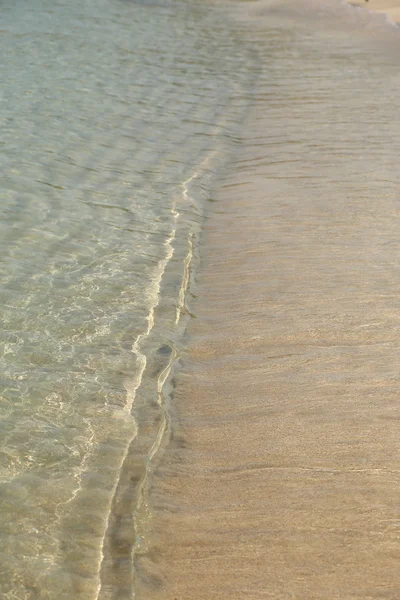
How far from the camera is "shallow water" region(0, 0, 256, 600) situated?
2391 millimetres

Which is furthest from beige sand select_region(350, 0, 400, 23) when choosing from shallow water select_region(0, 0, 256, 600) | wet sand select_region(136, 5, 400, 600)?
wet sand select_region(136, 5, 400, 600)

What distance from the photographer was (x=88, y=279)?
4004 mm

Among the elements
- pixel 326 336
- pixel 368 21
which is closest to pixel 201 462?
pixel 326 336

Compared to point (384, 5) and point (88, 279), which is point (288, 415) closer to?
point (88, 279)

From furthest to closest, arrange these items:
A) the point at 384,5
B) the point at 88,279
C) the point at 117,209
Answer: the point at 384,5, the point at 117,209, the point at 88,279

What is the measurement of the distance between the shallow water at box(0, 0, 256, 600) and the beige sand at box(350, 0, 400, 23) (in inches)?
195

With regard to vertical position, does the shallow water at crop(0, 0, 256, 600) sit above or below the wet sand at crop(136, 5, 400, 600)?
below

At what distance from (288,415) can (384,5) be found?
A: 12.8 m

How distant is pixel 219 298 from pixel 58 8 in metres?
10.8

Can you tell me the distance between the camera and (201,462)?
8.66 ft

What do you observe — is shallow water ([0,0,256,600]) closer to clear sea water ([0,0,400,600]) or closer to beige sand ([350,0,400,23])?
clear sea water ([0,0,400,600])

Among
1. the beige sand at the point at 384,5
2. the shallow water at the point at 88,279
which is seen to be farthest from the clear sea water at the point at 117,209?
the beige sand at the point at 384,5

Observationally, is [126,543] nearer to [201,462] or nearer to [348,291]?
[201,462]

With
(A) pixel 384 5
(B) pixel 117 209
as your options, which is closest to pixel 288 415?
(B) pixel 117 209
